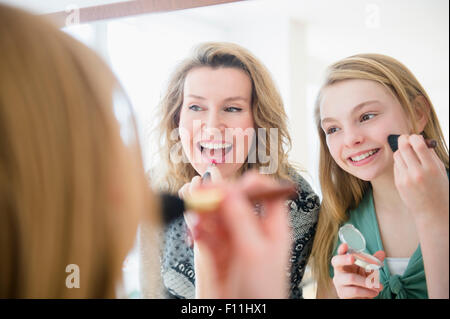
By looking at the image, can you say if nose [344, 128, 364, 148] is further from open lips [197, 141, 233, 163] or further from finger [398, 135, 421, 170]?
open lips [197, 141, 233, 163]

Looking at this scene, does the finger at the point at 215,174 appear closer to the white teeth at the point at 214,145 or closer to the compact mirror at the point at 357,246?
the white teeth at the point at 214,145

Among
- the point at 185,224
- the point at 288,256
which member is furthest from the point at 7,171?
the point at 288,256

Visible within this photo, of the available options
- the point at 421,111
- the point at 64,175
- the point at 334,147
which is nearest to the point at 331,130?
the point at 334,147

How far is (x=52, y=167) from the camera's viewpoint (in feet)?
1.36

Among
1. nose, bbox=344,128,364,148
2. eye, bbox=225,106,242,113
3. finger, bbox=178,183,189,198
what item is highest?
eye, bbox=225,106,242,113

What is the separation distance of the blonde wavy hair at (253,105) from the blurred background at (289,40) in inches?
0.6

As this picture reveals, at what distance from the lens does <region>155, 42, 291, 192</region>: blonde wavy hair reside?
71 cm

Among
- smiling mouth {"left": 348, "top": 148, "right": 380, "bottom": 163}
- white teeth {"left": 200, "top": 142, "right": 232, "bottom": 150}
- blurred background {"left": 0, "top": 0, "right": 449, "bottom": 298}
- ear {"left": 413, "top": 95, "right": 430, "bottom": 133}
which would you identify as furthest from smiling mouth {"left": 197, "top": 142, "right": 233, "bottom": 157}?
ear {"left": 413, "top": 95, "right": 430, "bottom": 133}

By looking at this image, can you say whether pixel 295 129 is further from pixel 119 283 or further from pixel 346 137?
pixel 119 283

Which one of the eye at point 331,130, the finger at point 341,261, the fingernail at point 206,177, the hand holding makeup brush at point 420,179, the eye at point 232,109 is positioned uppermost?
the eye at point 232,109

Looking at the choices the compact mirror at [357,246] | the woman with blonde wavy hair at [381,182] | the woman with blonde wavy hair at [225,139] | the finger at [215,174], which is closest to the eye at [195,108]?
the woman with blonde wavy hair at [225,139]

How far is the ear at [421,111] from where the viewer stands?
24.7 inches

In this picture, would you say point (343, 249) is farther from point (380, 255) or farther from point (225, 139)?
point (225, 139)

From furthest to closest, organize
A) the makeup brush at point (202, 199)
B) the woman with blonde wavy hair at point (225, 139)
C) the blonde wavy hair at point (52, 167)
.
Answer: the woman with blonde wavy hair at point (225, 139), the makeup brush at point (202, 199), the blonde wavy hair at point (52, 167)
